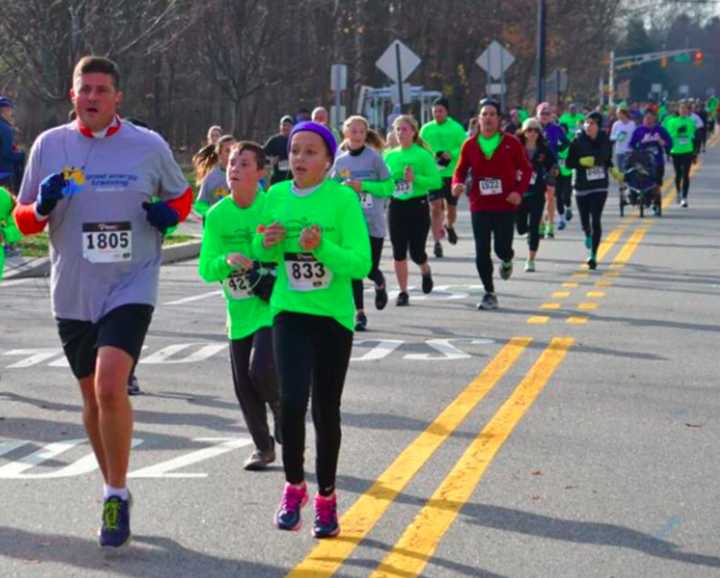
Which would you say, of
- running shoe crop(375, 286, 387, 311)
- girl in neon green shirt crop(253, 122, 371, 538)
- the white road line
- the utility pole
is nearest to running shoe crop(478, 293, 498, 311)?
running shoe crop(375, 286, 387, 311)

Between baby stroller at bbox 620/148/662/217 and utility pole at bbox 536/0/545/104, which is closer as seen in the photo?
baby stroller at bbox 620/148/662/217

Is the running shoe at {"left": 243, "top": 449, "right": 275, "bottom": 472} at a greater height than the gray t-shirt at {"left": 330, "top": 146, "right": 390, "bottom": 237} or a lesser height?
lesser

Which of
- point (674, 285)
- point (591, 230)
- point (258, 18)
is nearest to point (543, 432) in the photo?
point (674, 285)

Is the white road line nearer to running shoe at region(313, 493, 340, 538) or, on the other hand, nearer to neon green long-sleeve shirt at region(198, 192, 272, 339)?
neon green long-sleeve shirt at region(198, 192, 272, 339)

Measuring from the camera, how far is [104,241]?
252 inches

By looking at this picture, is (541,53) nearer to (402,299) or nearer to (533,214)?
(533,214)

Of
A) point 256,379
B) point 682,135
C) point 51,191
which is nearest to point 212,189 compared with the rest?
point 256,379

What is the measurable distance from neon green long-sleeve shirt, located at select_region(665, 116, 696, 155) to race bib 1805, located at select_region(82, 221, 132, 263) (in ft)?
81.9

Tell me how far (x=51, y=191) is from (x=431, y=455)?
2660 millimetres

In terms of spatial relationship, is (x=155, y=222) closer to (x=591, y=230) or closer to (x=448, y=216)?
(x=591, y=230)

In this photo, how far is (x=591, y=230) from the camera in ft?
61.4

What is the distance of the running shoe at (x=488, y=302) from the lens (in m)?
14.8

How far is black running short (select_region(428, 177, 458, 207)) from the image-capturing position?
67.0 ft

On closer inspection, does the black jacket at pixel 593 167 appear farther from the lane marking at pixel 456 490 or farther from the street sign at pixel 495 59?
the street sign at pixel 495 59
